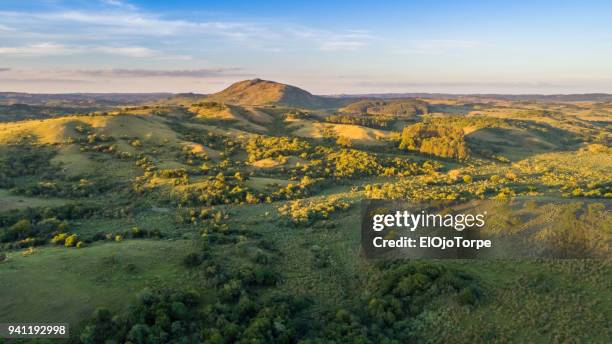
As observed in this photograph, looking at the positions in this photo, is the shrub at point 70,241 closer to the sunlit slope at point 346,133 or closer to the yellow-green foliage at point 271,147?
the yellow-green foliage at point 271,147

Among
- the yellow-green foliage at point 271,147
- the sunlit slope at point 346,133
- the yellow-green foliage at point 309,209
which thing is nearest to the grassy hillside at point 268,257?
the yellow-green foliage at point 309,209

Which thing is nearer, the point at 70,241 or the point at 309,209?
the point at 70,241

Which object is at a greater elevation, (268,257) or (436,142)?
(436,142)

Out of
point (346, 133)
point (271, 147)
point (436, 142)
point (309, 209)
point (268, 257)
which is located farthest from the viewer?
point (346, 133)

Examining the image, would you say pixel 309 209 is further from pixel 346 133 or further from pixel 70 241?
pixel 346 133

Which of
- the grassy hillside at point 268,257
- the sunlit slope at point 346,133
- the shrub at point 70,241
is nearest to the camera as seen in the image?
the grassy hillside at point 268,257

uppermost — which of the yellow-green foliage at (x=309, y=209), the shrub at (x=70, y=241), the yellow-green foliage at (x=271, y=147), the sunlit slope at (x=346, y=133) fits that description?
the sunlit slope at (x=346, y=133)

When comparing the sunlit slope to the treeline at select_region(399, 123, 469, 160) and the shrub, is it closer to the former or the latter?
the treeline at select_region(399, 123, 469, 160)

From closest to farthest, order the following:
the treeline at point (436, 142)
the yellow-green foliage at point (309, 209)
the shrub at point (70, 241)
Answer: the shrub at point (70, 241) → the yellow-green foliage at point (309, 209) → the treeline at point (436, 142)

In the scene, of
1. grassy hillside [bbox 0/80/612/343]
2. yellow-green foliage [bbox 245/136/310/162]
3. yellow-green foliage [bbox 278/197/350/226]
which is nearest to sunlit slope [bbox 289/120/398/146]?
yellow-green foliage [bbox 245/136/310/162]

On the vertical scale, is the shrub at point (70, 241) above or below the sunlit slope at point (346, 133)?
below

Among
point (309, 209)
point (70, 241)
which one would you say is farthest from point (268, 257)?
point (70, 241)

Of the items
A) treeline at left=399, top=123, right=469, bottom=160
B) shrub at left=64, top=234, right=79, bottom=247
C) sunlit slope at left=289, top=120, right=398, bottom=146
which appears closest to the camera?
shrub at left=64, top=234, right=79, bottom=247
